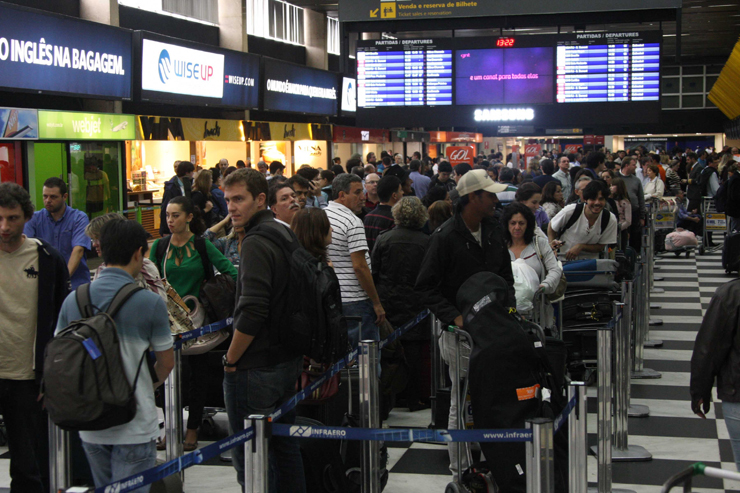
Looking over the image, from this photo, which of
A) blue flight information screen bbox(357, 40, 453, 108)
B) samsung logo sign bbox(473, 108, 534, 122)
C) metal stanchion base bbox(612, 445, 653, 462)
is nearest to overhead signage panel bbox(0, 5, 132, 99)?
blue flight information screen bbox(357, 40, 453, 108)

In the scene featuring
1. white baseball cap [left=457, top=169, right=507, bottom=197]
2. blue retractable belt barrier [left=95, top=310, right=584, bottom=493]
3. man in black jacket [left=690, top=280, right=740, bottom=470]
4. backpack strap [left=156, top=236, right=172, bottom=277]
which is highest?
white baseball cap [left=457, top=169, right=507, bottom=197]

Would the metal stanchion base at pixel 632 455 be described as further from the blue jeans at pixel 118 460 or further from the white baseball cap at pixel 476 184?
the blue jeans at pixel 118 460

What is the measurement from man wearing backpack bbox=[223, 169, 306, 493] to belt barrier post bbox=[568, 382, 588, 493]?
1215 mm

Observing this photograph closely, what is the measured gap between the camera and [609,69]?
12469mm

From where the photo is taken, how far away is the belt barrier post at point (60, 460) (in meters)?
3.54

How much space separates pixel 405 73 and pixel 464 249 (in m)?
8.74

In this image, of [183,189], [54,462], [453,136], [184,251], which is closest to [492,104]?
[183,189]

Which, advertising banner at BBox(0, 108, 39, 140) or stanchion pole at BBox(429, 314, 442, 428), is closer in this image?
stanchion pole at BBox(429, 314, 442, 428)

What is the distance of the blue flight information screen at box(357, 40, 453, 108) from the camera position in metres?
13.0

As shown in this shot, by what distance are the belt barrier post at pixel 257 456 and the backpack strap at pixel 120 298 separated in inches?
25.7

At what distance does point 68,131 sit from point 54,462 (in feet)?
37.9

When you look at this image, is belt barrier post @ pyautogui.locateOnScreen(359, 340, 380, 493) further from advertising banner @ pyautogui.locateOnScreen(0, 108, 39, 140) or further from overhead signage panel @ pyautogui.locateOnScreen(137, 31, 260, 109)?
overhead signage panel @ pyautogui.locateOnScreen(137, 31, 260, 109)

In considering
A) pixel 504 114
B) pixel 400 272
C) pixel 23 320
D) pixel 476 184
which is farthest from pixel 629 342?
pixel 504 114

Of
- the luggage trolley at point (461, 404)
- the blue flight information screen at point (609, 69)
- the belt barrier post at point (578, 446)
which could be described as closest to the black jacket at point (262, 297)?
the luggage trolley at point (461, 404)
